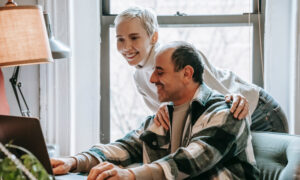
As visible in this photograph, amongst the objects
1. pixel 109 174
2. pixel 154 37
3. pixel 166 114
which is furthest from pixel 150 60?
pixel 109 174

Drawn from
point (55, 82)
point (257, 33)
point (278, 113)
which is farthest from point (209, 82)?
point (55, 82)

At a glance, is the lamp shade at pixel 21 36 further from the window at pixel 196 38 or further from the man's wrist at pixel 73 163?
the window at pixel 196 38

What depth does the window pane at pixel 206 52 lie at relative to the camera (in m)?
2.83

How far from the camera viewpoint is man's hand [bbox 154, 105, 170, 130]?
1.71 m

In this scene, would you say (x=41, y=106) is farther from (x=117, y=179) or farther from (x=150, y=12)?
(x=117, y=179)

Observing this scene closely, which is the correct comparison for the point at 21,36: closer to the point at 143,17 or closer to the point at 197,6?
the point at 143,17

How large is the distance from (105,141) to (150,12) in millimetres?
1047

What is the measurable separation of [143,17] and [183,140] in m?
0.81

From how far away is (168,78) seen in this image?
5.45 ft

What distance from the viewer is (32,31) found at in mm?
1938

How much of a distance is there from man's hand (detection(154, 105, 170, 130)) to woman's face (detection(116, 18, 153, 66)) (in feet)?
1.82

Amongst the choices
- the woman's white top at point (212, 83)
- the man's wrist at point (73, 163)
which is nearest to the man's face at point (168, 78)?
the man's wrist at point (73, 163)

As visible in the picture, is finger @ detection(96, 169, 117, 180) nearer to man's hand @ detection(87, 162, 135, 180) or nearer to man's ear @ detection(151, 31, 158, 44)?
man's hand @ detection(87, 162, 135, 180)

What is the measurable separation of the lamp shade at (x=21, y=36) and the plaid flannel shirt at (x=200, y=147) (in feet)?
→ 1.75
